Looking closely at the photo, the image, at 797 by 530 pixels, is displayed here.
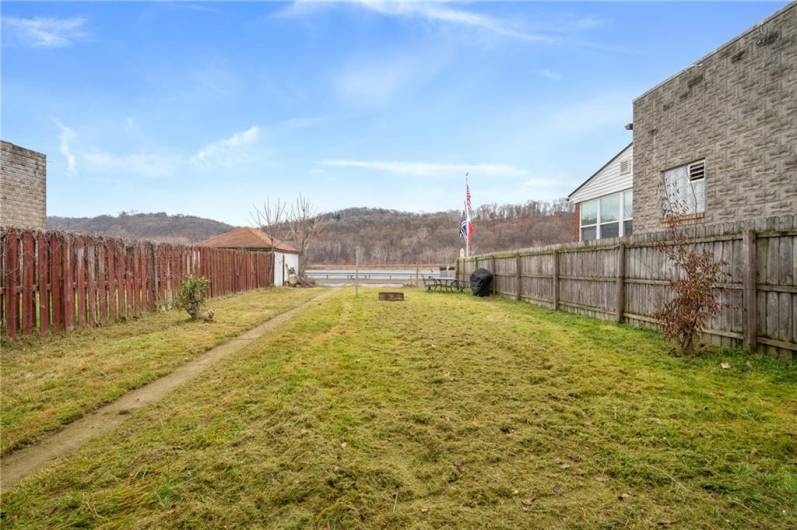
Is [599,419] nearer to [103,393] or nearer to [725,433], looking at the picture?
[725,433]

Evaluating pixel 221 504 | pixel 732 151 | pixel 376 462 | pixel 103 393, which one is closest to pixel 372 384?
pixel 376 462

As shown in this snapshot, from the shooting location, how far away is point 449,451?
8.86 ft

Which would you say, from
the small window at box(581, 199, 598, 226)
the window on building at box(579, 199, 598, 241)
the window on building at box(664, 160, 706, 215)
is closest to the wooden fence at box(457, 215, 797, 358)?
the window on building at box(664, 160, 706, 215)

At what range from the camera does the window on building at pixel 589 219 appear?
15817 mm

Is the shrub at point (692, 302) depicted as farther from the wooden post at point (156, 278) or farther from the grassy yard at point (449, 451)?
the wooden post at point (156, 278)

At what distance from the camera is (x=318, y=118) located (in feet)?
77.7

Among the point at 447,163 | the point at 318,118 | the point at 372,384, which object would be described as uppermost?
the point at 447,163

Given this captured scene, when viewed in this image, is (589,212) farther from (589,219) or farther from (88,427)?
(88,427)

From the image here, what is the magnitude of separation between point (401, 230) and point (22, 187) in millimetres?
49205

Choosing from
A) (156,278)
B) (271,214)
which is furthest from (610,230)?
(271,214)

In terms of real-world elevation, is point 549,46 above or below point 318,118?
below

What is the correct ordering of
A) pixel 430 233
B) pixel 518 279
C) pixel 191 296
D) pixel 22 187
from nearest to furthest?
pixel 191 296 < pixel 22 187 < pixel 518 279 < pixel 430 233

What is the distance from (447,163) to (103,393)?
1886 inches

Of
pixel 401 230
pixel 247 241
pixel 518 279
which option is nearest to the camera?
pixel 518 279
